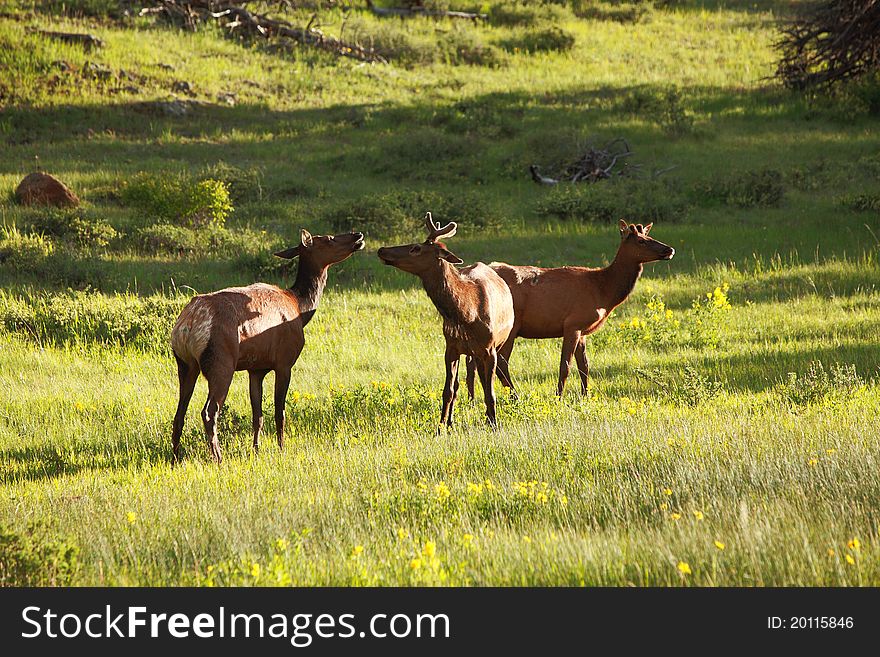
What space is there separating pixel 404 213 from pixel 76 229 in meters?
6.66

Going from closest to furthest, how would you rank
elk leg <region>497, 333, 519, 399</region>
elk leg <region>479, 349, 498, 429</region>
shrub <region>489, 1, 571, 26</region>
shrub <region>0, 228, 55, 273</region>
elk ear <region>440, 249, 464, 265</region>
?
elk ear <region>440, 249, 464, 265</region>, elk leg <region>479, 349, 498, 429</region>, elk leg <region>497, 333, 519, 399</region>, shrub <region>0, 228, 55, 273</region>, shrub <region>489, 1, 571, 26</region>

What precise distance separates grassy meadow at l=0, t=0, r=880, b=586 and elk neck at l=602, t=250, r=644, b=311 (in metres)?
1.03

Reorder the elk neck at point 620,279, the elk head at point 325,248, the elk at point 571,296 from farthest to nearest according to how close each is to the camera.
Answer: the elk neck at point 620,279, the elk at point 571,296, the elk head at point 325,248

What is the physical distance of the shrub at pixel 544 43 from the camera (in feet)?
126

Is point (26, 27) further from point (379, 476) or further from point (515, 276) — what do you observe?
point (379, 476)

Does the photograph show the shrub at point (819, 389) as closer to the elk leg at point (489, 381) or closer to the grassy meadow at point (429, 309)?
the grassy meadow at point (429, 309)

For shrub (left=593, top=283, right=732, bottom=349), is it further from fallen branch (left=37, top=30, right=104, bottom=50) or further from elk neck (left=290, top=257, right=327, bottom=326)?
fallen branch (left=37, top=30, right=104, bottom=50)

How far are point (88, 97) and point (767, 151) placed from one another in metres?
18.5

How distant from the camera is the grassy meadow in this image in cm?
658

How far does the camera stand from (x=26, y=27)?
30.1 m

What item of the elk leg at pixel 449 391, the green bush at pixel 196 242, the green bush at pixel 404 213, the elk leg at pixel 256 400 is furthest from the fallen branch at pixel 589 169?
→ the elk leg at pixel 256 400

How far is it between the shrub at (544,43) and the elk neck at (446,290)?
2983cm

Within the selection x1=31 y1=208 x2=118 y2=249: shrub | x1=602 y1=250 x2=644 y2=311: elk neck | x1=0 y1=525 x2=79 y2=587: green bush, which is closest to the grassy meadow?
x1=0 y1=525 x2=79 y2=587: green bush

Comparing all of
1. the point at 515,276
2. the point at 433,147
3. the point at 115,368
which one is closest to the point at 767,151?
the point at 433,147
